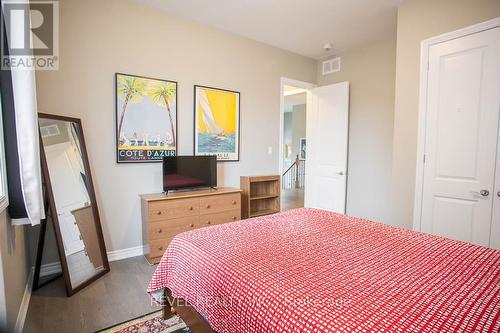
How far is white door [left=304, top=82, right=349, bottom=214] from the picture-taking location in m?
4.11

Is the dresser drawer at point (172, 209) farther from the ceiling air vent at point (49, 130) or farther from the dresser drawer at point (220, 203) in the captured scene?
the ceiling air vent at point (49, 130)

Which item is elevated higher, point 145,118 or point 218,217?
point 145,118

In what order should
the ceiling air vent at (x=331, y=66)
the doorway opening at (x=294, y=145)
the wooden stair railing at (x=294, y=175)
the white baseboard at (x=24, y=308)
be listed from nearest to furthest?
1. the white baseboard at (x=24, y=308)
2. the ceiling air vent at (x=331, y=66)
3. the doorway opening at (x=294, y=145)
4. the wooden stair railing at (x=294, y=175)

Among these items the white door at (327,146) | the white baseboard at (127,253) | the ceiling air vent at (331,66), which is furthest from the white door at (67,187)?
the ceiling air vent at (331,66)

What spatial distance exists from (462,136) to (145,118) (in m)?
3.23

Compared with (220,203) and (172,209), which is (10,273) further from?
(220,203)

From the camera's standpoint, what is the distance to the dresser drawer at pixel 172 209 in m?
2.70

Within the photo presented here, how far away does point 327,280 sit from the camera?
1059 millimetres

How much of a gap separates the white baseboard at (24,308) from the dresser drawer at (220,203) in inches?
63.4

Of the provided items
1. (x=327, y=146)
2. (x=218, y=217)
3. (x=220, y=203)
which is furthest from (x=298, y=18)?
(x=218, y=217)

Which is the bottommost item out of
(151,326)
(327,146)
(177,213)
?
(151,326)

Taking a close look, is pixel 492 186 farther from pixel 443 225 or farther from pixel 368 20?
pixel 368 20

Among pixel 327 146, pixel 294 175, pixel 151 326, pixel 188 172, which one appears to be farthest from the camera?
pixel 294 175

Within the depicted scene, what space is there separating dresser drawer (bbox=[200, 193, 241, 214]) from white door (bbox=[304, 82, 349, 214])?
1731 millimetres
